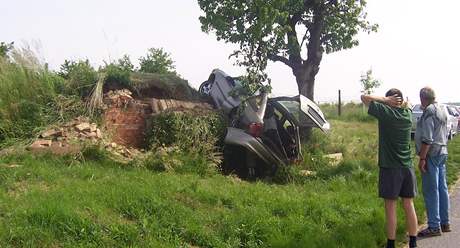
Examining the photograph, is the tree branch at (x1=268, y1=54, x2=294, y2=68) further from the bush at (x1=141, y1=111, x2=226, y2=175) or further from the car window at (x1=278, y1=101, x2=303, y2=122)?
the bush at (x1=141, y1=111, x2=226, y2=175)

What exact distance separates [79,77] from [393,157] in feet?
20.7

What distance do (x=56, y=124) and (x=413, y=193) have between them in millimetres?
5704

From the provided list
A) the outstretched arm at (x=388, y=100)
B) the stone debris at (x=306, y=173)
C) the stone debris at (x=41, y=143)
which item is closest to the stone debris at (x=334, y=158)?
the stone debris at (x=306, y=173)

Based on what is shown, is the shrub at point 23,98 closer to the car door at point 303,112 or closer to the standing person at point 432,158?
the car door at point 303,112

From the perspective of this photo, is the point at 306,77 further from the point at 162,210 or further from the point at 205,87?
the point at 162,210

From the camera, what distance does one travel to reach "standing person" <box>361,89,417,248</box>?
5812mm

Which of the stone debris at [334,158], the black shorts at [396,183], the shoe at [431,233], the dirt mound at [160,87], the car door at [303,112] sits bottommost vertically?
the shoe at [431,233]

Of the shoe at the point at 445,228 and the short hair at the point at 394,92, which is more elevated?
the short hair at the point at 394,92

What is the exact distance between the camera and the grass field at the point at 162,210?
5.11m

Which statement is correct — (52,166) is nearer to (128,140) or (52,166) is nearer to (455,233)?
(128,140)

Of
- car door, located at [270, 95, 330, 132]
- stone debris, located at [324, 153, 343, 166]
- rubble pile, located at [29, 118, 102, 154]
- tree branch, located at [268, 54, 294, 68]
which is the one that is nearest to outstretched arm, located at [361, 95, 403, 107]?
car door, located at [270, 95, 330, 132]

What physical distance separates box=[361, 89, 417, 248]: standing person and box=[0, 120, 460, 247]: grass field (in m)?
0.48

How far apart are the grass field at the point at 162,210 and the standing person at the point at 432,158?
45cm

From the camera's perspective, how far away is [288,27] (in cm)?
1340
